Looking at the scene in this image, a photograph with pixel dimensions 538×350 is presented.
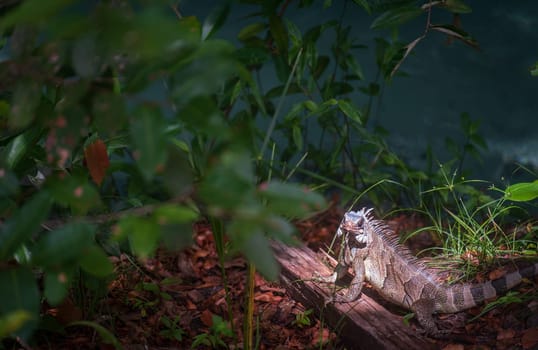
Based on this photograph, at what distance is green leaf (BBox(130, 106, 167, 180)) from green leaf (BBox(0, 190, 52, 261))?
0.28m

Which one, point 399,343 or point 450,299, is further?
point 450,299

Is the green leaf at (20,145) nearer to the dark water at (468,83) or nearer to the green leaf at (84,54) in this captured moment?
the green leaf at (84,54)

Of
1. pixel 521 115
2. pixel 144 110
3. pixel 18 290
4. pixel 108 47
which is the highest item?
pixel 108 47

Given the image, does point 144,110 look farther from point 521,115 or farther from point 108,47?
point 521,115

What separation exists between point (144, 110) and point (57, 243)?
1.11 feet

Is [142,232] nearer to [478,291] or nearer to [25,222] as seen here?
[25,222]

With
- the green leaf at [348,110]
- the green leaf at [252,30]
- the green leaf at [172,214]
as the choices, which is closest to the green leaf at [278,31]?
the green leaf at [252,30]

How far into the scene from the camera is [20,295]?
1.59 metres

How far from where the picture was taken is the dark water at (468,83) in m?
5.30

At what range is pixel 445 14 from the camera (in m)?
Answer: 5.32

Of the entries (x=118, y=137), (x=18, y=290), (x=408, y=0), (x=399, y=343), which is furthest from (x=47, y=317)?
(x=408, y=0)

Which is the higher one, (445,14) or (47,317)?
(445,14)

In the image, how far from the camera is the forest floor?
3.02 m

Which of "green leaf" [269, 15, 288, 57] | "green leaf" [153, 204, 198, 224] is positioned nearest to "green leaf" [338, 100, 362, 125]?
"green leaf" [269, 15, 288, 57]
